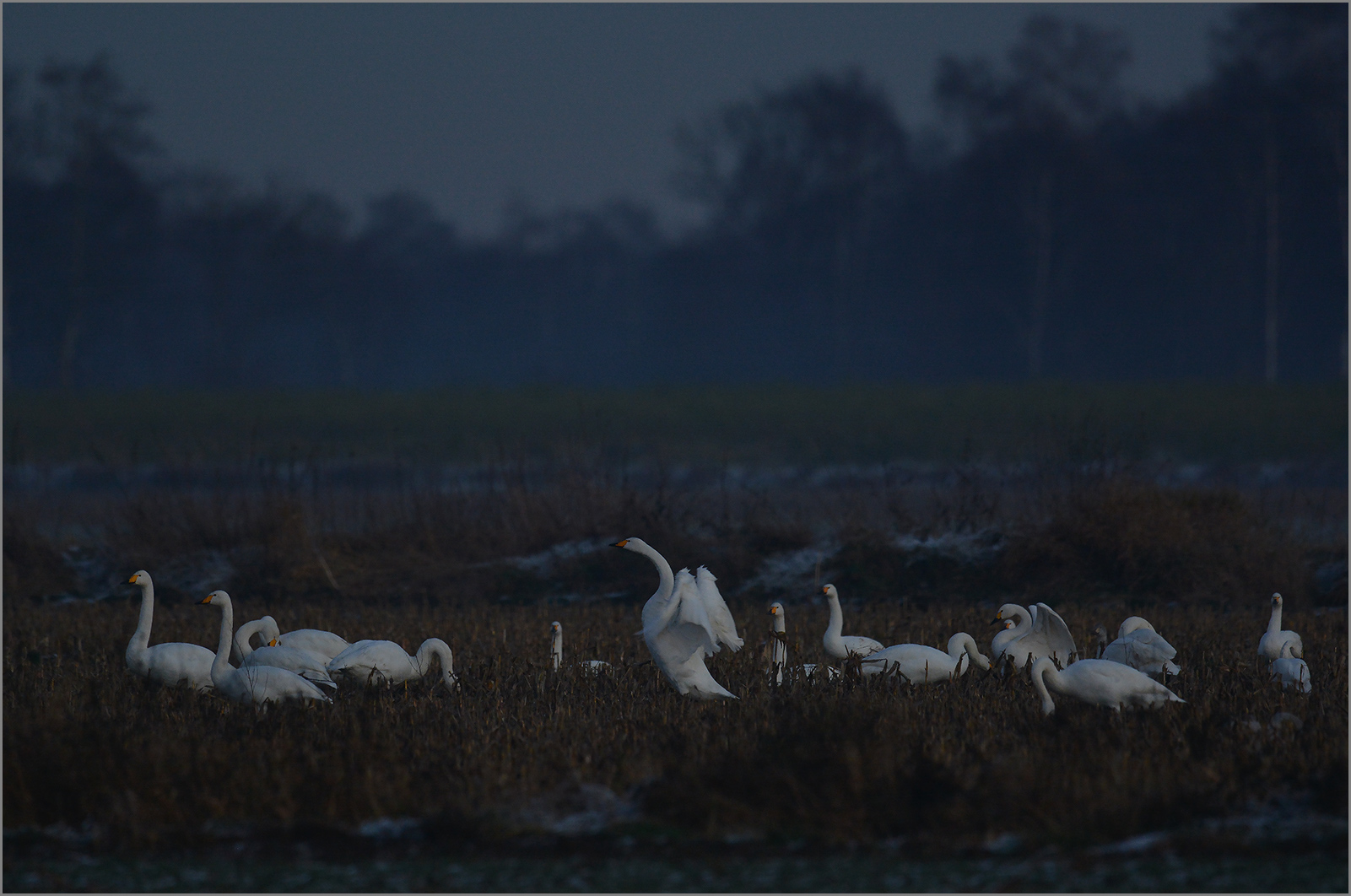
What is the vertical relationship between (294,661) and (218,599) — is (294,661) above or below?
below

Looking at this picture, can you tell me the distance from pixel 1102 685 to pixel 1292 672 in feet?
5.02

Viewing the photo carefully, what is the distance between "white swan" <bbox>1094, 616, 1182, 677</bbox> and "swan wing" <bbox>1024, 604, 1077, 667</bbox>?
12.4 inches

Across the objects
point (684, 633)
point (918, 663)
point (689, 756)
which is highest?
point (684, 633)

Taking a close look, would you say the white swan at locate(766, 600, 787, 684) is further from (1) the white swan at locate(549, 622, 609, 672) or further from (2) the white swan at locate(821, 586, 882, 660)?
(1) the white swan at locate(549, 622, 609, 672)

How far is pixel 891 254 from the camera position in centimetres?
5347

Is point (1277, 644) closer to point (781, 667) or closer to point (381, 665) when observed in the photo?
point (781, 667)

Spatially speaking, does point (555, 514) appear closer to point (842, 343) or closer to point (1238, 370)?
point (842, 343)

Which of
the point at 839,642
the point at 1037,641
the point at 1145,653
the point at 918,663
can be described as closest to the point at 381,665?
the point at 839,642

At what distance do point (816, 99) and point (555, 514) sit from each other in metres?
35.5

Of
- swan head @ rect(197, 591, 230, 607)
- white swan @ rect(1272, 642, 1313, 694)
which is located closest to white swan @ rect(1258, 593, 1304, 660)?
white swan @ rect(1272, 642, 1313, 694)

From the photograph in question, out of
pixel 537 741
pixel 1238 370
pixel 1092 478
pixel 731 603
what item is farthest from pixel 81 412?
pixel 1238 370

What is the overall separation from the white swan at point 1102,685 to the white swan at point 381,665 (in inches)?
131

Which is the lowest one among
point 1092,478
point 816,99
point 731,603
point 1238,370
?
point 731,603

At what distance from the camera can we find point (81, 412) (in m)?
32.2
